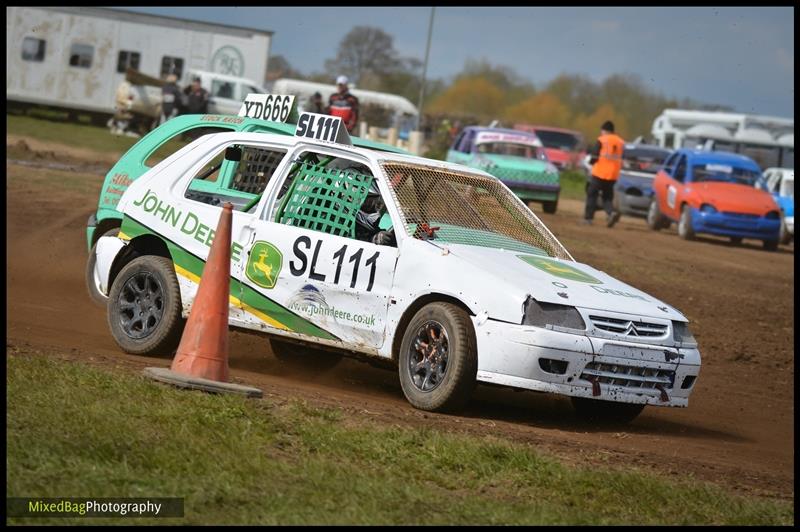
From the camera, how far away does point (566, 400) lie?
9.13 m

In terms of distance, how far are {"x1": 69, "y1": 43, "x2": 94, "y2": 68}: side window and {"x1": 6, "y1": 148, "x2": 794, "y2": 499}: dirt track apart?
83.4 feet

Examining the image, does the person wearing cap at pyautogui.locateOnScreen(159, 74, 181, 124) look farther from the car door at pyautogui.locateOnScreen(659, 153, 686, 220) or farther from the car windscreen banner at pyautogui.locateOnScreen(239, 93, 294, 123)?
the car windscreen banner at pyautogui.locateOnScreen(239, 93, 294, 123)

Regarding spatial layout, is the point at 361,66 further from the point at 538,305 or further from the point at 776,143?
the point at 538,305

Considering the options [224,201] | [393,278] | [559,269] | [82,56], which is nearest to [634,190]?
[224,201]

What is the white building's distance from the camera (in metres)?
40.5

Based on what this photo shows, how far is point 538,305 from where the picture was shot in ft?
24.4

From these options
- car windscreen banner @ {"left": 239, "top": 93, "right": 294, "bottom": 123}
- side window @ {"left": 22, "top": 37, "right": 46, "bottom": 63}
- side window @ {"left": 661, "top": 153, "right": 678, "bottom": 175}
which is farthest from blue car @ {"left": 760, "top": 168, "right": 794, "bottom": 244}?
side window @ {"left": 22, "top": 37, "right": 46, "bottom": 63}

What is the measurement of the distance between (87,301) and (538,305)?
211 inches

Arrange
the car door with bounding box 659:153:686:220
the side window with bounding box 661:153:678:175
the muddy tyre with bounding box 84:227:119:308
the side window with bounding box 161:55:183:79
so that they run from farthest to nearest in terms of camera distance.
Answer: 1. the side window with bounding box 161:55:183:79
2. the side window with bounding box 661:153:678:175
3. the car door with bounding box 659:153:686:220
4. the muddy tyre with bounding box 84:227:119:308

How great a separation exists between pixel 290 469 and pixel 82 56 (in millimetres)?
39363

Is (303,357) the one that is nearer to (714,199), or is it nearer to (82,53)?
(714,199)

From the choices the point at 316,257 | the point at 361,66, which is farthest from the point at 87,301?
the point at 361,66

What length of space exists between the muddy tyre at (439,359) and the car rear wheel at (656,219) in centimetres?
1850

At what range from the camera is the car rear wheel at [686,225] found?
78.7 ft
